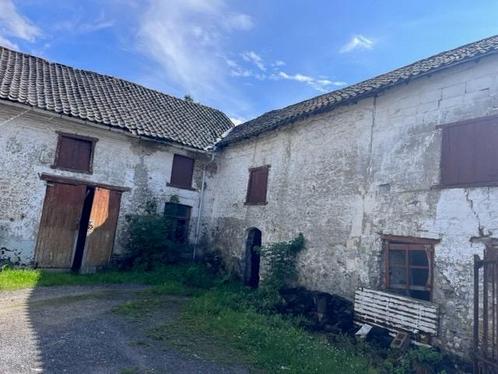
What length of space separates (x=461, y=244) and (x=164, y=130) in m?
10.6

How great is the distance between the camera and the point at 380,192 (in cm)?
841

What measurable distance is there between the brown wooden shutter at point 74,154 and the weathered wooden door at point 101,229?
0.99 meters

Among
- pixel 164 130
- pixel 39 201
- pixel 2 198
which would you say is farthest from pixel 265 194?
pixel 2 198

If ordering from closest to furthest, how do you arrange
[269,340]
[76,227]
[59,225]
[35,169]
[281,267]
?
1. [269,340]
2. [281,267]
3. [35,169]
4. [59,225]
5. [76,227]

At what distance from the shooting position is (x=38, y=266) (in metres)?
11.2

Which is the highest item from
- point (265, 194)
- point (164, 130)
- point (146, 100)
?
point (146, 100)

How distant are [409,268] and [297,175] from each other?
434 centimetres

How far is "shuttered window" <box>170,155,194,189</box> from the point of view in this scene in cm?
1409

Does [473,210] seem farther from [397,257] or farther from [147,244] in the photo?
[147,244]

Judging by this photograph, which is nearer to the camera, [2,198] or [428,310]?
[428,310]

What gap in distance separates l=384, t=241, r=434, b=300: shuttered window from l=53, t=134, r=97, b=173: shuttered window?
9.74 m

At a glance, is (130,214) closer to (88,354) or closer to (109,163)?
(109,163)

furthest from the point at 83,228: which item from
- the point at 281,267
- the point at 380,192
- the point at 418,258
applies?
the point at 418,258

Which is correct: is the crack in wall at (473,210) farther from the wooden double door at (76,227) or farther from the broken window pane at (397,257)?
the wooden double door at (76,227)
